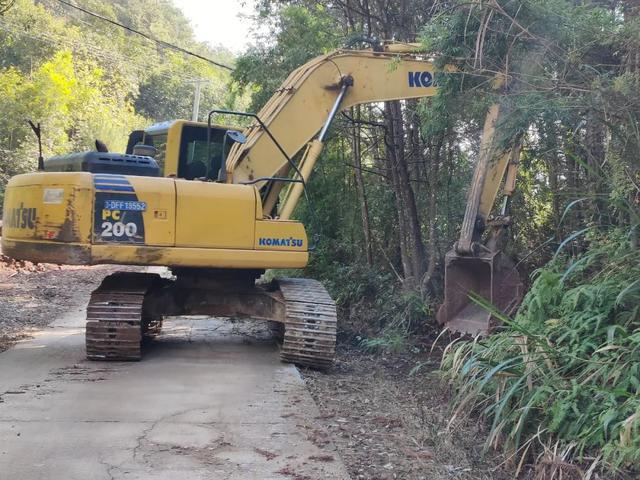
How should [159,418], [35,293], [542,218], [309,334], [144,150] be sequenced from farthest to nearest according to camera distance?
1. [35,293]
2. [542,218]
3. [144,150]
4. [309,334]
5. [159,418]

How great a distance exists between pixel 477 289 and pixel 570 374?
2851 millimetres

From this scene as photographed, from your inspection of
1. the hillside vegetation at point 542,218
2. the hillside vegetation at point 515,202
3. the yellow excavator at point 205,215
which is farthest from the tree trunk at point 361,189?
the yellow excavator at point 205,215

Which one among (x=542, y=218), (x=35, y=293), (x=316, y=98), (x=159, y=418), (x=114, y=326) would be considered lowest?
(x=35, y=293)

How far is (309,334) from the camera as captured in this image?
783cm

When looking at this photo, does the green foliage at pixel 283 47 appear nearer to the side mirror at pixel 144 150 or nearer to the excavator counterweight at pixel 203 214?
the excavator counterweight at pixel 203 214

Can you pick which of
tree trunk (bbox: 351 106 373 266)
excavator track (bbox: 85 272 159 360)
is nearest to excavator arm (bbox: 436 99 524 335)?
excavator track (bbox: 85 272 159 360)

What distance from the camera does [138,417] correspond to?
5.69 metres

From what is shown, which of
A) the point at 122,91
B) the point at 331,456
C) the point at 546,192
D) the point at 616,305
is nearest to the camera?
the point at 331,456

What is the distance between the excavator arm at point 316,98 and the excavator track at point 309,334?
1.56 meters

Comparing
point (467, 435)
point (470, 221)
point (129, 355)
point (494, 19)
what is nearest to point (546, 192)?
point (470, 221)

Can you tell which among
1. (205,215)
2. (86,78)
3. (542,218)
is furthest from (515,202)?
(86,78)

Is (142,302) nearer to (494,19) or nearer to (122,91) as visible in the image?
(494,19)

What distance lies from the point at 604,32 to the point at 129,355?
5.52 m

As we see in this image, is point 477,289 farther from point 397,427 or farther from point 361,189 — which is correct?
point 361,189
